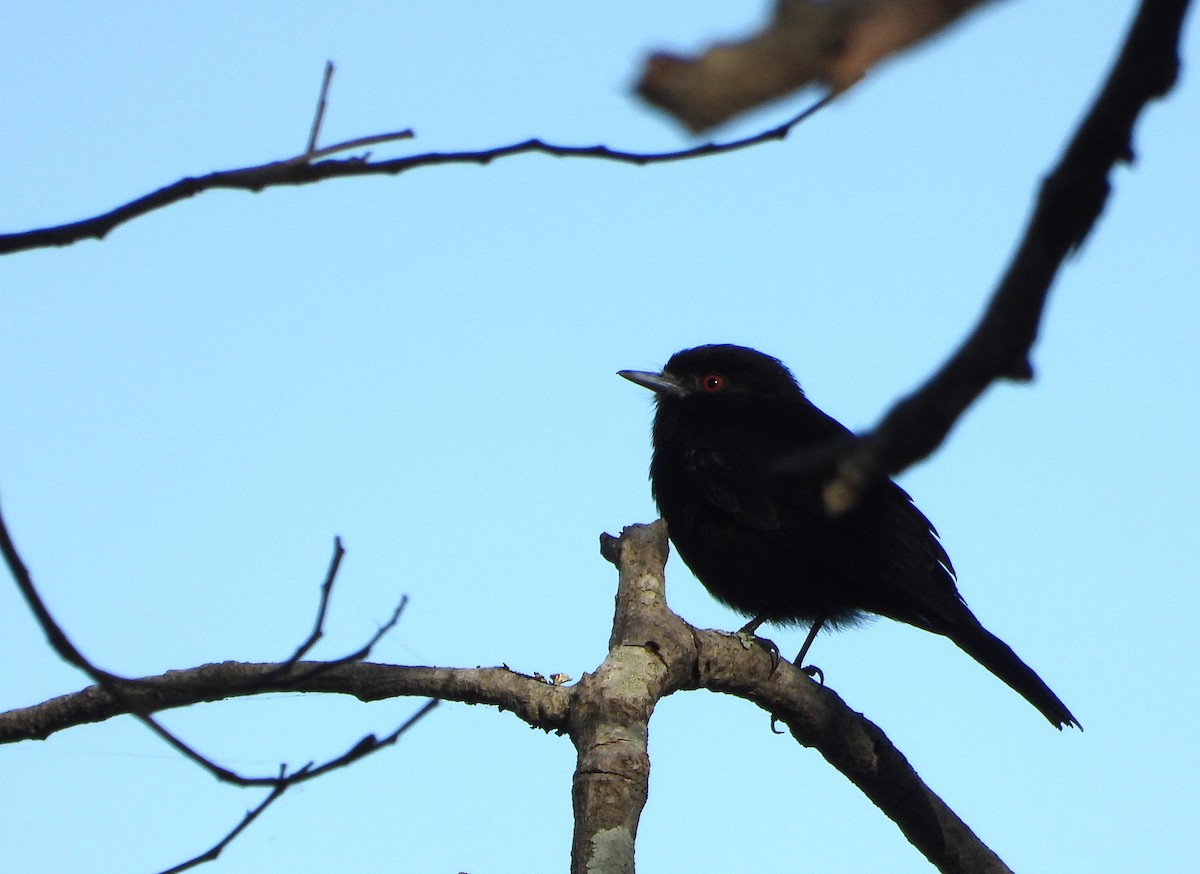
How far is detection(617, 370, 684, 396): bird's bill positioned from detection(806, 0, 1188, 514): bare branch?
6894mm

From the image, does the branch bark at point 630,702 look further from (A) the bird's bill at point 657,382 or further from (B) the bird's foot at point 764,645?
(A) the bird's bill at point 657,382

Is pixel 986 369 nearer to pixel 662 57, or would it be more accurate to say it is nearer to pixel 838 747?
pixel 662 57

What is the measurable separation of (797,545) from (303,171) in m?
5.08

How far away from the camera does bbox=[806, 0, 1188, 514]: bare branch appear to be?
918 millimetres

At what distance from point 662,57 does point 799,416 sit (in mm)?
6720

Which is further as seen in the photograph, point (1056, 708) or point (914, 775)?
point (1056, 708)

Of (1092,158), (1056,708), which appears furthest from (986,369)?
(1056,708)

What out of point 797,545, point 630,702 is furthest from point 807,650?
point 630,702

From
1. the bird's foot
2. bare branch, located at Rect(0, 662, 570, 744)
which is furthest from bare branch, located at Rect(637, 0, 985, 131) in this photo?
the bird's foot

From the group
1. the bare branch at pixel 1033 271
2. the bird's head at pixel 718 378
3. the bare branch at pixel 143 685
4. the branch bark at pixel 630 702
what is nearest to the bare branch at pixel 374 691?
the branch bark at pixel 630 702

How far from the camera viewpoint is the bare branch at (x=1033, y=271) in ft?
3.01

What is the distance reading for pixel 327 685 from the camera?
13.3 feet

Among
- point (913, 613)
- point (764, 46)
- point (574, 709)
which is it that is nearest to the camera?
point (764, 46)

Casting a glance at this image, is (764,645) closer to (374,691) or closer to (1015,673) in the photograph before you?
(374,691)
